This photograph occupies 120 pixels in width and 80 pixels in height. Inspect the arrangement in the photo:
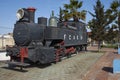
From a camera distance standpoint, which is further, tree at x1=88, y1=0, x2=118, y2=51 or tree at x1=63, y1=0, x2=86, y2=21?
tree at x1=63, y1=0, x2=86, y2=21

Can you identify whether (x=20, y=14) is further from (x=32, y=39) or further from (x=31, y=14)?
(x=32, y=39)

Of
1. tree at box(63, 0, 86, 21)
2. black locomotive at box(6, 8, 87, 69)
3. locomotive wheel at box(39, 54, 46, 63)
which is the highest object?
tree at box(63, 0, 86, 21)

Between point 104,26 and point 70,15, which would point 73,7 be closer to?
point 70,15

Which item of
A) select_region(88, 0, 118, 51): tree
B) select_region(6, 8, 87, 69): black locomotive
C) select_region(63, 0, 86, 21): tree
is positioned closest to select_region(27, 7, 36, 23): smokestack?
select_region(6, 8, 87, 69): black locomotive

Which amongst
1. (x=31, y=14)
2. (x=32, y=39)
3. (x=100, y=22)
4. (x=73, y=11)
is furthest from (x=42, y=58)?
(x=73, y=11)

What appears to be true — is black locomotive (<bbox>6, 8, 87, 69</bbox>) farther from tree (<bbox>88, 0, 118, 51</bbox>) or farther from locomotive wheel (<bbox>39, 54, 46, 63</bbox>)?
tree (<bbox>88, 0, 118, 51</bbox>)

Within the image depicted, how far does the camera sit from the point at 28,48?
12281 mm

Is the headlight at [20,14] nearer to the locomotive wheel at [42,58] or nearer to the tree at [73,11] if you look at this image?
the locomotive wheel at [42,58]

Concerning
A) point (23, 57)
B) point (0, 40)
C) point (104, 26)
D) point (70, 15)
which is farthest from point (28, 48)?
point (0, 40)

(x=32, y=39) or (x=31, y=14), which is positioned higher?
(x=31, y=14)

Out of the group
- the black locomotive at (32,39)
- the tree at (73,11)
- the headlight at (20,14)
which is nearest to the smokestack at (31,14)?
the black locomotive at (32,39)

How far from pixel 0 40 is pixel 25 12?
32.4 meters

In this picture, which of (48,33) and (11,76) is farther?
(48,33)

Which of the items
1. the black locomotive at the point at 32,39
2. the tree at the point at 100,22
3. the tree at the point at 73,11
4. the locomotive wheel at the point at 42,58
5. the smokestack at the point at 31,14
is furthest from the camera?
the tree at the point at 73,11
